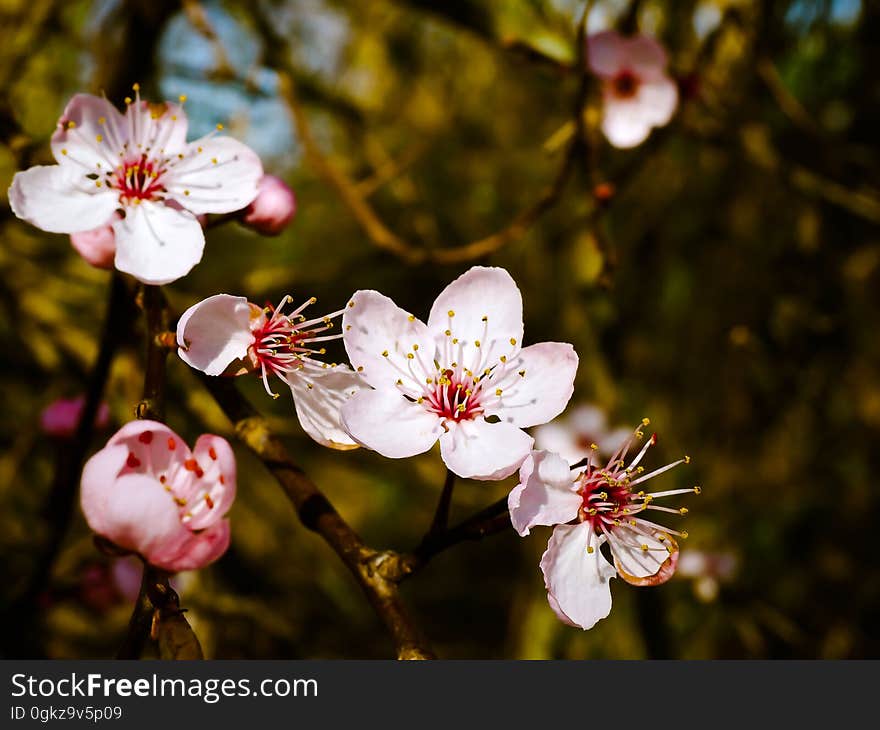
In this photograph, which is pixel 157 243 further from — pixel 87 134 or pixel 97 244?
pixel 87 134

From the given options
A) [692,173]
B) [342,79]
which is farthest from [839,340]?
[342,79]

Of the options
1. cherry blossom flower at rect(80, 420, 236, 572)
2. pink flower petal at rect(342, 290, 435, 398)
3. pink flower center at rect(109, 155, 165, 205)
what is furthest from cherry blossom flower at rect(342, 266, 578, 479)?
pink flower center at rect(109, 155, 165, 205)

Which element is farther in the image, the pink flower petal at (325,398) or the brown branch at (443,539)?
the pink flower petal at (325,398)

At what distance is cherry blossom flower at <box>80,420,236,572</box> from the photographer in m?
0.61

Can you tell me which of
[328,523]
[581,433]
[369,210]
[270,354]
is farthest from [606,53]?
[328,523]

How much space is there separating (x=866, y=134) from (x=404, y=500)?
5.28 ft

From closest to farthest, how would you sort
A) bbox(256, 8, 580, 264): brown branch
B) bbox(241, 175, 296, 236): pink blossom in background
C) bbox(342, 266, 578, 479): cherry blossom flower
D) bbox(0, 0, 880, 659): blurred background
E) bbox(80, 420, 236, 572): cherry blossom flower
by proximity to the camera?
bbox(80, 420, 236, 572): cherry blossom flower, bbox(342, 266, 578, 479): cherry blossom flower, bbox(241, 175, 296, 236): pink blossom in background, bbox(256, 8, 580, 264): brown branch, bbox(0, 0, 880, 659): blurred background

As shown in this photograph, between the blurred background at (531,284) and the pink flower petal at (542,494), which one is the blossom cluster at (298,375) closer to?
the pink flower petal at (542,494)

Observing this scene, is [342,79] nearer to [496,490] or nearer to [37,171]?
[496,490]

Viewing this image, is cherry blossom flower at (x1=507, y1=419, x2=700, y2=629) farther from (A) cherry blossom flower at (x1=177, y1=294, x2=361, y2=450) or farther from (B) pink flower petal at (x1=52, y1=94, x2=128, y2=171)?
(B) pink flower petal at (x1=52, y1=94, x2=128, y2=171)

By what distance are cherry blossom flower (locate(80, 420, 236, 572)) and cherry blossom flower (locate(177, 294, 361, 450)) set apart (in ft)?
0.23

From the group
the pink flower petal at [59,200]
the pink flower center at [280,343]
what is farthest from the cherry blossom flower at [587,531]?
the pink flower petal at [59,200]

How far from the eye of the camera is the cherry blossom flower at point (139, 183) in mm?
736

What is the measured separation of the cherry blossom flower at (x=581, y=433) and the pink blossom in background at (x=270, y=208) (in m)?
1.03
